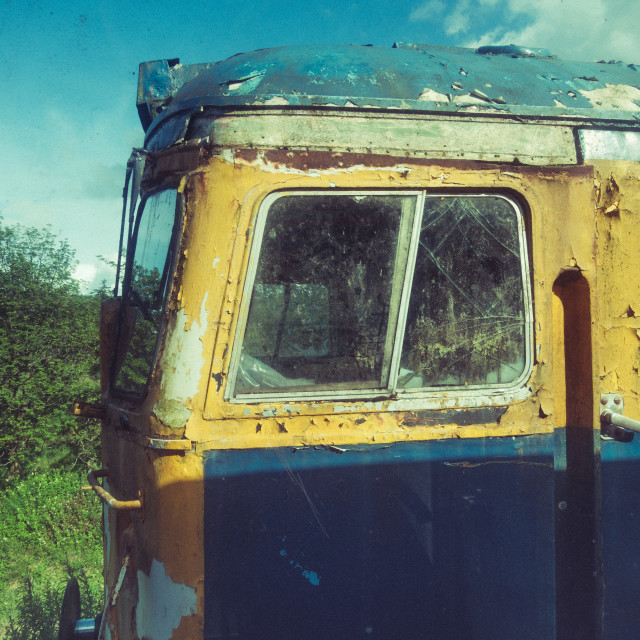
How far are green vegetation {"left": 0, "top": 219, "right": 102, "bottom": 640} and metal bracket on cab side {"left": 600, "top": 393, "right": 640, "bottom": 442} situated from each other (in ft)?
13.0

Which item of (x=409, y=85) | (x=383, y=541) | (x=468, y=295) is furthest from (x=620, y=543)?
(x=409, y=85)

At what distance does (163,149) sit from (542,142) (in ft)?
4.00

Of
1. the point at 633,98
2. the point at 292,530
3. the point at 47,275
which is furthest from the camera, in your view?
the point at 47,275

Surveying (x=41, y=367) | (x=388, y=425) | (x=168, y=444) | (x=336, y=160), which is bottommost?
(x=168, y=444)

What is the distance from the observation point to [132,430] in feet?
6.33

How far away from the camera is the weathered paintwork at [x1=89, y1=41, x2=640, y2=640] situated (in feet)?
5.83

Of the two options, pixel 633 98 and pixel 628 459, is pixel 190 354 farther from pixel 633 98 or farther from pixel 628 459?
pixel 633 98

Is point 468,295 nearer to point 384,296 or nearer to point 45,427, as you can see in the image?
point 384,296

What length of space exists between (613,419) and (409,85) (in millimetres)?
1216

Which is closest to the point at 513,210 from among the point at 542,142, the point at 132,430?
the point at 542,142

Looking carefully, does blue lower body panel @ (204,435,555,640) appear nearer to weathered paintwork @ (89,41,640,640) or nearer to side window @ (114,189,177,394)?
weathered paintwork @ (89,41,640,640)

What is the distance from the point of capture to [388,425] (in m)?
1.84

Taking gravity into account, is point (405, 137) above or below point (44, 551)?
above

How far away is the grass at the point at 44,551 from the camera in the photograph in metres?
4.24
